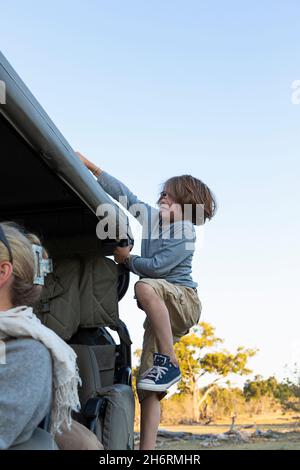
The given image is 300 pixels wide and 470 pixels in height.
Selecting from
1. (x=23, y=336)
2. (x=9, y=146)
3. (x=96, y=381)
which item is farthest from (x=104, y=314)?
(x=23, y=336)

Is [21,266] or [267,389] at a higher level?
[21,266]

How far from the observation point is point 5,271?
69.0 inches

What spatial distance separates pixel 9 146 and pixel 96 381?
3.83 feet

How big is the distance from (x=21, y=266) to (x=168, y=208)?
170cm

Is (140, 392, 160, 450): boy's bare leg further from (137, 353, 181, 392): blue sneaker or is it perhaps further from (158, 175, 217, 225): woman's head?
(158, 175, 217, 225): woman's head

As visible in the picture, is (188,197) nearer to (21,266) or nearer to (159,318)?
(159,318)

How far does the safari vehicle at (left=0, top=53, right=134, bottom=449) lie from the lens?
2689 millimetres

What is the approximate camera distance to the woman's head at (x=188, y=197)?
3461mm

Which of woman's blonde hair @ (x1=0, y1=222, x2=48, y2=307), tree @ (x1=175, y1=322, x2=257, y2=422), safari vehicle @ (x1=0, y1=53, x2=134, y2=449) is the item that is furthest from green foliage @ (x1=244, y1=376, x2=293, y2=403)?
woman's blonde hair @ (x1=0, y1=222, x2=48, y2=307)

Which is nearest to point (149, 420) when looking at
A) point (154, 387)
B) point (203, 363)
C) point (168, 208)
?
point (154, 387)

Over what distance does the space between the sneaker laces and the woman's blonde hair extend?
1230mm

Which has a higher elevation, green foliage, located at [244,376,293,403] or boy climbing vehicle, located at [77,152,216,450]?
boy climbing vehicle, located at [77,152,216,450]
